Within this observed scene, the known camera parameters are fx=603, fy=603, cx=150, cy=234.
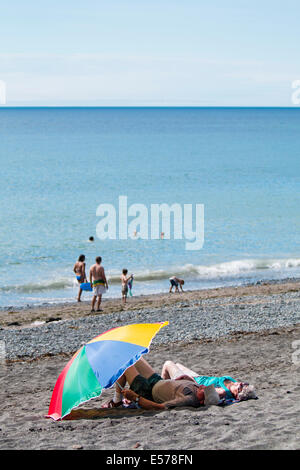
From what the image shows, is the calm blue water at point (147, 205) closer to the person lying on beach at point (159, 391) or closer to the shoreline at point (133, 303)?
the shoreline at point (133, 303)

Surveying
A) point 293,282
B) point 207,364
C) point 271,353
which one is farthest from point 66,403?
point 293,282

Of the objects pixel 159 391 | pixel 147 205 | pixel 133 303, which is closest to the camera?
pixel 159 391

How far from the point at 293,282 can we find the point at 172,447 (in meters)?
18.6

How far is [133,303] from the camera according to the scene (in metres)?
19.7

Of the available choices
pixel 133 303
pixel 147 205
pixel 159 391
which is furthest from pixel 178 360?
pixel 147 205

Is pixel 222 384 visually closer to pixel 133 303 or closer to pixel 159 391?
pixel 159 391

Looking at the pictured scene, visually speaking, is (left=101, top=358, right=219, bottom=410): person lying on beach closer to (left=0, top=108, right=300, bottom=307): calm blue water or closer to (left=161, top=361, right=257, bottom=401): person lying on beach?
(left=161, top=361, right=257, bottom=401): person lying on beach

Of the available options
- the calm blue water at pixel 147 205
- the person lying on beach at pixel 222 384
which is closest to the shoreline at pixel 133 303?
the calm blue water at pixel 147 205

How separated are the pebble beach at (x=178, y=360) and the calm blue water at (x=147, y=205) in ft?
17.6

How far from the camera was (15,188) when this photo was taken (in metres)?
52.3

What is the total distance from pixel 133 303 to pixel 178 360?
9.10 meters

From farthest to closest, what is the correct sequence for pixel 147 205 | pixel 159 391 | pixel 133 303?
pixel 147 205 < pixel 133 303 < pixel 159 391

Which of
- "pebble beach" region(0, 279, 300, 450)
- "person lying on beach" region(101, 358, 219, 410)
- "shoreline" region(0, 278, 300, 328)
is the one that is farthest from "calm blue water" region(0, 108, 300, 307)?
"person lying on beach" region(101, 358, 219, 410)

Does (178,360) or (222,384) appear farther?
(178,360)
